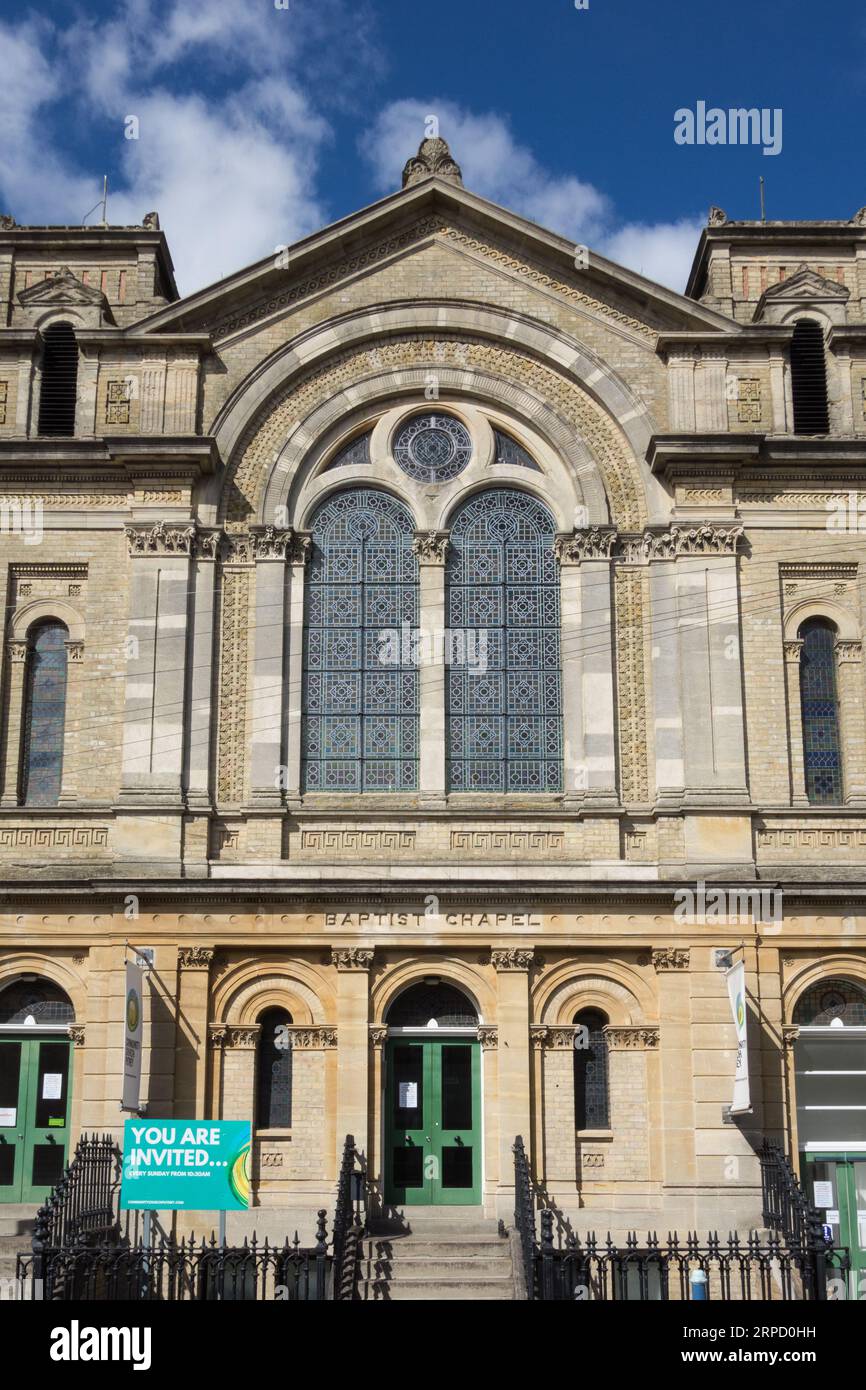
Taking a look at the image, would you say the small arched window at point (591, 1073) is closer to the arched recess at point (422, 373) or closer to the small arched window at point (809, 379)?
the arched recess at point (422, 373)

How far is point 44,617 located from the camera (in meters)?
24.7

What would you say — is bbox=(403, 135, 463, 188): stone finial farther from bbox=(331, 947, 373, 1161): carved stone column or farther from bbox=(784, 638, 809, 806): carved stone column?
bbox=(331, 947, 373, 1161): carved stone column

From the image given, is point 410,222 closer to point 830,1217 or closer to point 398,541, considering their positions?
point 398,541

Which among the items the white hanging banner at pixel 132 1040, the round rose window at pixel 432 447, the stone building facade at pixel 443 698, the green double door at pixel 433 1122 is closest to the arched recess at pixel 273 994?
the stone building facade at pixel 443 698

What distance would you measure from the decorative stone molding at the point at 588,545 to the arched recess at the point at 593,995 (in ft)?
20.3

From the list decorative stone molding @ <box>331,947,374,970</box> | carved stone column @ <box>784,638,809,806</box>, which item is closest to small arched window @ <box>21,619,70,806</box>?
decorative stone molding @ <box>331,947,374,970</box>

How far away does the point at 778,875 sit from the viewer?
23188mm

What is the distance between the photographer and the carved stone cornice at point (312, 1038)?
2294 cm

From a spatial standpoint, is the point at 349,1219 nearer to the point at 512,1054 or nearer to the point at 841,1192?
the point at 512,1054

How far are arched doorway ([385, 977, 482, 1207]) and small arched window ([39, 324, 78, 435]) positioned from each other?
415 inches

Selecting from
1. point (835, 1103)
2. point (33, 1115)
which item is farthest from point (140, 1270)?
point (835, 1103)

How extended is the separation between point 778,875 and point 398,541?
7707 millimetres

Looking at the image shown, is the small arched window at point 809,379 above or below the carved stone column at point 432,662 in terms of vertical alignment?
above
